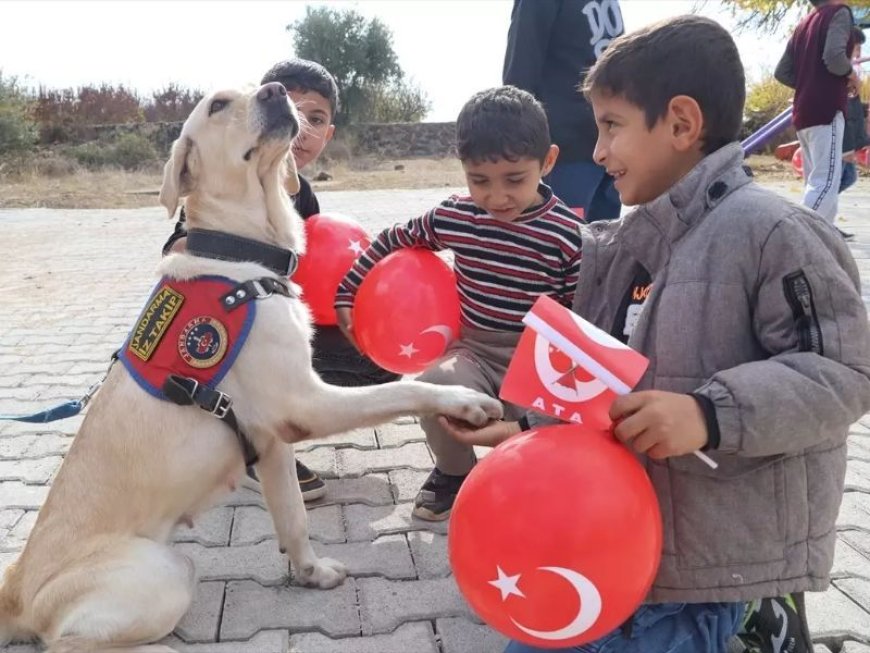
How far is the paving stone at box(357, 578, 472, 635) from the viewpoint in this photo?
286 cm

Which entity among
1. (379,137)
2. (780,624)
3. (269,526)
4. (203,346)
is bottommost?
(379,137)

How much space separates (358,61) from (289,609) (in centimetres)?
4010

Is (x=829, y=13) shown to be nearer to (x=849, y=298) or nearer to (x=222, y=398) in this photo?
(x=849, y=298)

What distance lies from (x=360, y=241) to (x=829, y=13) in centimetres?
556

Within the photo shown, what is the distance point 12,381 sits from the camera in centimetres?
582

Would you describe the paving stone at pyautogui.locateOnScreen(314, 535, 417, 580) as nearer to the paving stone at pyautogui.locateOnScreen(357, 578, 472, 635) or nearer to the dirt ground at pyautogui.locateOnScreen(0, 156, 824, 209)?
the paving stone at pyautogui.locateOnScreen(357, 578, 472, 635)

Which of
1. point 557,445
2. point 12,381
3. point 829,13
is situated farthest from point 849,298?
point 829,13

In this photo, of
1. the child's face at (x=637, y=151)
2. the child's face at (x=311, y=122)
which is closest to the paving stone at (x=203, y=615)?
the child's face at (x=637, y=151)

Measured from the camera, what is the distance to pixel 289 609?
2.98 metres

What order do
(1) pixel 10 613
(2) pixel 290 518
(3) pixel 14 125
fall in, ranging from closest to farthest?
1. (1) pixel 10 613
2. (2) pixel 290 518
3. (3) pixel 14 125

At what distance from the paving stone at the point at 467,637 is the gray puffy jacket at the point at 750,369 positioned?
685mm

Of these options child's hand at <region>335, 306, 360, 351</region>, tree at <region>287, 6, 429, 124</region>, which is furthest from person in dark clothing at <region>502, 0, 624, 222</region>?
tree at <region>287, 6, 429, 124</region>

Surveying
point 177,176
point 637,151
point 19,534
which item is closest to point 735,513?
point 637,151

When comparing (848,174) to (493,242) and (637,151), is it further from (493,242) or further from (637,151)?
(637,151)
